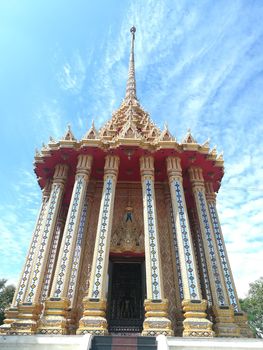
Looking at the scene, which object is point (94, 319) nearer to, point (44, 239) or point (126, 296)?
point (44, 239)

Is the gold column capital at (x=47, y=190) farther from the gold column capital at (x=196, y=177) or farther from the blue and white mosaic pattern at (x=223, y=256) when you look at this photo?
the blue and white mosaic pattern at (x=223, y=256)

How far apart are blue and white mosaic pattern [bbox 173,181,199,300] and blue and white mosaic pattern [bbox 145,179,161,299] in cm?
96

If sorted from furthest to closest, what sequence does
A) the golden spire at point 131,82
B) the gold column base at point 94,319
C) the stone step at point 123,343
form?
the golden spire at point 131,82 < the gold column base at point 94,319 < the stone step at point 123,343

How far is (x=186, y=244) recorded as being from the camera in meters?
9.61

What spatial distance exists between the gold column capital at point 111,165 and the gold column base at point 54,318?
15.9 ft

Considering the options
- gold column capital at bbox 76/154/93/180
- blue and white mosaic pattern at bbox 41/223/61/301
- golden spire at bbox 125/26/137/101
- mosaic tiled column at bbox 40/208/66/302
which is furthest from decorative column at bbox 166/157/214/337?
golden spire at bbox 125/26/137/101

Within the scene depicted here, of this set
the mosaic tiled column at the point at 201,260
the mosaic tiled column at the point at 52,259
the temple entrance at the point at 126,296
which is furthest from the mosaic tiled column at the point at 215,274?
the mosaic tiled column at the point at 52,259

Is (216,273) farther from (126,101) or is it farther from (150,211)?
(126,101)

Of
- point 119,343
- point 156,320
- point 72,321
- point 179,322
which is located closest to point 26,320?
point 72,321

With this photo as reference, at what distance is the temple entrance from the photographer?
10.6 m

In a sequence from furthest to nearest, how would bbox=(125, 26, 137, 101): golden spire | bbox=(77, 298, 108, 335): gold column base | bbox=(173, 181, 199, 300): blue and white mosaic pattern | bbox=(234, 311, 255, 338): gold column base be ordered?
1. bbox=(125, 26, 137, 101): golden spire
2. bbox=(234, 311, 255, 338): gold column base
3. bbox=(173, 181, 199, 300): blue and white mosaic pattern
4. bbox=(77, 298, 108, 335): gold column base

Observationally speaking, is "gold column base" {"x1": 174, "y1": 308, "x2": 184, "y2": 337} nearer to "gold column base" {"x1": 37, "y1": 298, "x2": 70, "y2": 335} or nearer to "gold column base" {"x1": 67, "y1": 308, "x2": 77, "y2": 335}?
"gold column base" {"x1": 67, "y1": 308, "x2": 77, "y2": 335}

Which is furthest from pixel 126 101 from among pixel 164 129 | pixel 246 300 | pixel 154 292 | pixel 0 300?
pixel 246 300

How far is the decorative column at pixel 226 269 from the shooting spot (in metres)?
9.74
